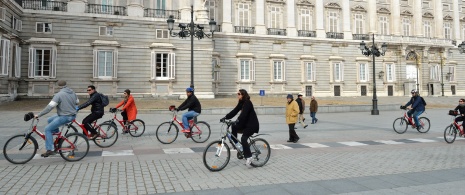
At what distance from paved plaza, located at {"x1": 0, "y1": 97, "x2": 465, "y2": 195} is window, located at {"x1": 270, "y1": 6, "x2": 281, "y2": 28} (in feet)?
103

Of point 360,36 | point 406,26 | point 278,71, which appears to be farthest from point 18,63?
point 406,26

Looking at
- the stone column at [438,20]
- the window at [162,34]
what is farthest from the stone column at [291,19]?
the stone column at [438,20]

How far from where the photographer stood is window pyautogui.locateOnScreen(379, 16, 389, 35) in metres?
44.8

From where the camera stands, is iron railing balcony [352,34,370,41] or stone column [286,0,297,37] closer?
stone column [286,0,297,37]

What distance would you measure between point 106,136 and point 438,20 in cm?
5378

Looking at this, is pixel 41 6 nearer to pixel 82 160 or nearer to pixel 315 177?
pixel 82 160

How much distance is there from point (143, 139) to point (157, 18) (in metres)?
20.7

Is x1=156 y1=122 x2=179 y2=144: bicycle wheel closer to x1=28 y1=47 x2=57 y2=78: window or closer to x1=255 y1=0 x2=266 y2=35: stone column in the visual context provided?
x1=28 y1=47 x2=57 y2=78: window

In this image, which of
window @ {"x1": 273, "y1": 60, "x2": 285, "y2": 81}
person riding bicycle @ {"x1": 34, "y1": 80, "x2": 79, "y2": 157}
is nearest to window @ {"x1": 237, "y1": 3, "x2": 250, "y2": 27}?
window @ {"x1": 273, "y1": 60, "x2": 285, "y2": 81}

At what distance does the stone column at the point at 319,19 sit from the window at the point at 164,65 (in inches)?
832

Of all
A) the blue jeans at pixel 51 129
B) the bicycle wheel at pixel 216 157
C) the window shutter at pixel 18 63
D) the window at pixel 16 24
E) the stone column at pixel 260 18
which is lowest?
the bicycle wheel at pixel 216 157

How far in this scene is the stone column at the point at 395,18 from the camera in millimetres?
44969

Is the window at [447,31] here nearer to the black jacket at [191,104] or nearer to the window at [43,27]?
the black jacket at [191,104]

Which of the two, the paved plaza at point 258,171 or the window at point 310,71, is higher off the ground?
the window at point 310,71
